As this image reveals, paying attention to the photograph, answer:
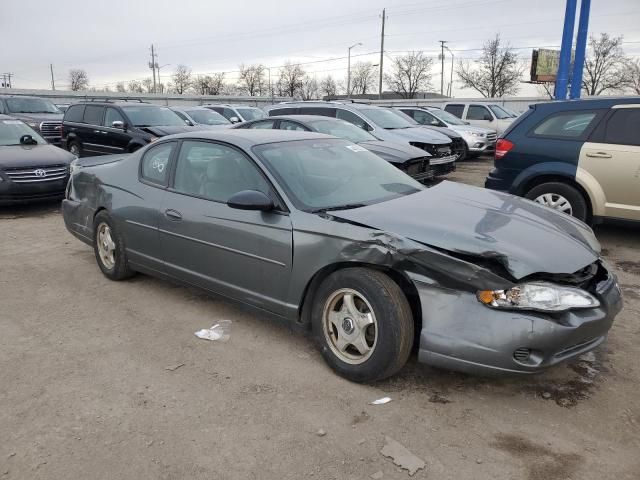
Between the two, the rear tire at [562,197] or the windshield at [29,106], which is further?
the windshield at [29,106]

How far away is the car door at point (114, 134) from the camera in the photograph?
448 inches

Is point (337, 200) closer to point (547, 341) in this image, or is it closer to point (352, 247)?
point (352, 247)

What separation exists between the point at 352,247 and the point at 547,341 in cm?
121

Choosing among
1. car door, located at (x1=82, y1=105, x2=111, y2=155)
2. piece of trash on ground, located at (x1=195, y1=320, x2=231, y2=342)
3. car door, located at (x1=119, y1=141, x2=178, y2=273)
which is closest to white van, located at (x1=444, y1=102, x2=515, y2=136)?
car door, located at (x1=82, y1=105, x2=111, y2=155)

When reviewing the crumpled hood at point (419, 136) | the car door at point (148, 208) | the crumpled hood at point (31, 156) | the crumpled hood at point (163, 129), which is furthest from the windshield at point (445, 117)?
the car door at point (148, 208)

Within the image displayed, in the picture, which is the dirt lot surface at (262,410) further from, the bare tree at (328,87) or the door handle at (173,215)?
the bare tree at (328,87)

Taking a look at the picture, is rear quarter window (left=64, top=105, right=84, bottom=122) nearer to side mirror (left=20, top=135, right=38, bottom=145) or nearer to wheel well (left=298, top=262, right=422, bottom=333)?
side mirror (left=20, top=135, right=38, bottom=145)

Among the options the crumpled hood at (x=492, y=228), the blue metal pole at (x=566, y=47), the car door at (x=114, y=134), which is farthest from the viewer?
the blue metal pole at (x=566, y=47)

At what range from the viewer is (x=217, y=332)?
4.10m

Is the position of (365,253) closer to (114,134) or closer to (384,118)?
(384,118)

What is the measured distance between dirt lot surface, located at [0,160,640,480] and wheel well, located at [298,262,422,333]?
40cm

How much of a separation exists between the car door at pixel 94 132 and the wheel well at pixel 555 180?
898cm

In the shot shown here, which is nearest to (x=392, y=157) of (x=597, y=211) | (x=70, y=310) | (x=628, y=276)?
(x=597, y=211)

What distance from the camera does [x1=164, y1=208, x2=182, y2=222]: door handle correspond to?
14.1ft
